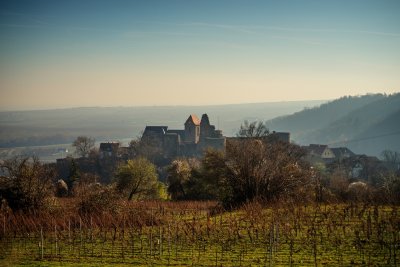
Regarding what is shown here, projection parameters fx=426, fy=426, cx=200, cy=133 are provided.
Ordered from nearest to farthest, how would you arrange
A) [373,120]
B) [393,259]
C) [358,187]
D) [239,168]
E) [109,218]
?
[393,259] < [109,218] < [239,168] < [358,187] < [373,120]

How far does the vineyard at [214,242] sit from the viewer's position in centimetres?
1316

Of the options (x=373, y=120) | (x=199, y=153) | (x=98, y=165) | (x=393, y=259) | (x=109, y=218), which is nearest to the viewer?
(x=393, y=259)

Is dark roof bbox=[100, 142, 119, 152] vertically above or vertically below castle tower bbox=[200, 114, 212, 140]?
below

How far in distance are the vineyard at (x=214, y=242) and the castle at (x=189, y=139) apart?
7166cm

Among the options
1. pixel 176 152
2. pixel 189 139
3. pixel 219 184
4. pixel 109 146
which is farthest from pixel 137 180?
pixel 189 139

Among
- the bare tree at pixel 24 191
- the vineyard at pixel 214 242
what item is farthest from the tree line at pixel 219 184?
the vineyard at pixel 214 242

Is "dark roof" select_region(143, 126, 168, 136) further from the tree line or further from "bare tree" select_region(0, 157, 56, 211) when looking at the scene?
"bare tree" select_region(0, 157, 56, 211)


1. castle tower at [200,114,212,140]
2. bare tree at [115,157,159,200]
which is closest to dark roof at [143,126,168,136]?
castle tower at [200,114,212,140]

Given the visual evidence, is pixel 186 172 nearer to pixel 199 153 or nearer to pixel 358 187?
pixel 358 187

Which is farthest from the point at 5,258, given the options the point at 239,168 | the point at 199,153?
the point at 199,153

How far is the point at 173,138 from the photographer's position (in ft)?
334

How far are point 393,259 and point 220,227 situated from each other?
24.2 ft

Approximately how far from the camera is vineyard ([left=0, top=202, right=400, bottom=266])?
1316 cm

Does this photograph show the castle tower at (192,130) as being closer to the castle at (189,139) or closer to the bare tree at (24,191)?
the castle at (189,139)
